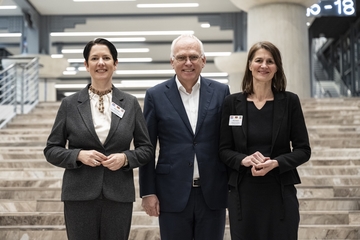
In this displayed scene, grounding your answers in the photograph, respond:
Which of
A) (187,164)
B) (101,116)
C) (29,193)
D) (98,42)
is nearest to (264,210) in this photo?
(187,164)

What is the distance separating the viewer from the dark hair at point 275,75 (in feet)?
8.84

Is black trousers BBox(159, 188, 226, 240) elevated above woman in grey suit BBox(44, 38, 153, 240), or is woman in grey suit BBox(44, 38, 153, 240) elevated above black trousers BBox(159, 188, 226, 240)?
woman in grey suit BBox(44, 38, 153, 240)

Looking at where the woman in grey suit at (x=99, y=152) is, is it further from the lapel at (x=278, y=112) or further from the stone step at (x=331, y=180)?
the stone step at (x=331, y=180)

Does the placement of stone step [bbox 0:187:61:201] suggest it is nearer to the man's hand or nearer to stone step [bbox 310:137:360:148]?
the man's hand

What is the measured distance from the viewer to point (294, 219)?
2.58 metres

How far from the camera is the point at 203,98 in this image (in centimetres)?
283

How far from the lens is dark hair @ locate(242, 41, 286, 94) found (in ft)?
8.84

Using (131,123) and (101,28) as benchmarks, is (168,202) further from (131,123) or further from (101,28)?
(101,28)

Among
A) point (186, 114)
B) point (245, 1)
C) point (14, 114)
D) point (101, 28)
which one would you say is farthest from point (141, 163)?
point (101, 28)

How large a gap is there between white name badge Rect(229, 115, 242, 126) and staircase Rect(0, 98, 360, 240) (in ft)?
5.69

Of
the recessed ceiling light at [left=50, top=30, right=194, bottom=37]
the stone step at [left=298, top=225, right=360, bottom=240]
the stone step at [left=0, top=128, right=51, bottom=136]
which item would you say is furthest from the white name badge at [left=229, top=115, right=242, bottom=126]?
Result: the recessed ceiling light at [left=50, top=30, right=194, bottom=37]

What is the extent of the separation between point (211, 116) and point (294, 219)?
2.20 ft

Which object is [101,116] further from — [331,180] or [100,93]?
[331,180]

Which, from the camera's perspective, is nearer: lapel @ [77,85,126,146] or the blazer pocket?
lapel @ [77,85,126,146]
